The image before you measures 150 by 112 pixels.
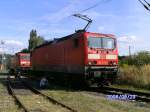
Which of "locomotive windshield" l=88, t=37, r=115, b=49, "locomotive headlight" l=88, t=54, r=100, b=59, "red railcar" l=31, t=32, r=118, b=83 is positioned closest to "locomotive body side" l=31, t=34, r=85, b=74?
"red railcar" l=31, t=32, r=118, b=83

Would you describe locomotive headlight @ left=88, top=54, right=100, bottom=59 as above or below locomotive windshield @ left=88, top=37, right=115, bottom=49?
below

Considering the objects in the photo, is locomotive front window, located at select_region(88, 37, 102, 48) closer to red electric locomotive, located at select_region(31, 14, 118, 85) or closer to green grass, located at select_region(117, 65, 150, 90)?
red electric locomotive, located at select_region(31, 14, 118, 85)

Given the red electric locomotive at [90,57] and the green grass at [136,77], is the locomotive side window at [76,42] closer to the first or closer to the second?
the red electric locomotive at [90,57]

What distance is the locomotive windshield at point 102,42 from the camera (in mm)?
21406

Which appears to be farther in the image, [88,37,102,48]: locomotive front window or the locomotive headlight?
[88,37,102,48]: locomotive front window

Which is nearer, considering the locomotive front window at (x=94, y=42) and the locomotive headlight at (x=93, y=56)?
the locomotive headlight at (x=93, y=56)

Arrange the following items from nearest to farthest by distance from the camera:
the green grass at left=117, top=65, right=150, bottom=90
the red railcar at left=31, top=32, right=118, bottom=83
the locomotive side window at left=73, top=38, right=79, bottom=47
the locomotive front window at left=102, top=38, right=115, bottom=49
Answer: the red railcar at left=31, top=32, right=118, bottom=83 < the locomotive front window at left=102, top=38, right=115, bottom=49 < the locomotive side window at left=73, top=38, right=79, bottom=47 < the green grass at left=117, top=65, right=150, bottom=90

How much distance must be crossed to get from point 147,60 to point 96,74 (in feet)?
45.5

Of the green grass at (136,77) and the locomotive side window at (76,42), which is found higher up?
the locomotive side window at (76,42)

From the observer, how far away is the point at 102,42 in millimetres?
21844

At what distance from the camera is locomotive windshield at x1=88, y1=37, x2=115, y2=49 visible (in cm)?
2141

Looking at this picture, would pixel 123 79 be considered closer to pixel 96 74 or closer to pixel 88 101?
pixel 96 74

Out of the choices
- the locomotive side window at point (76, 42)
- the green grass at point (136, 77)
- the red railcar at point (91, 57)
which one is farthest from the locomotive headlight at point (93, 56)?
the green grass at point (136, 77)

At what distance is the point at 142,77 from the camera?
23391 mm
